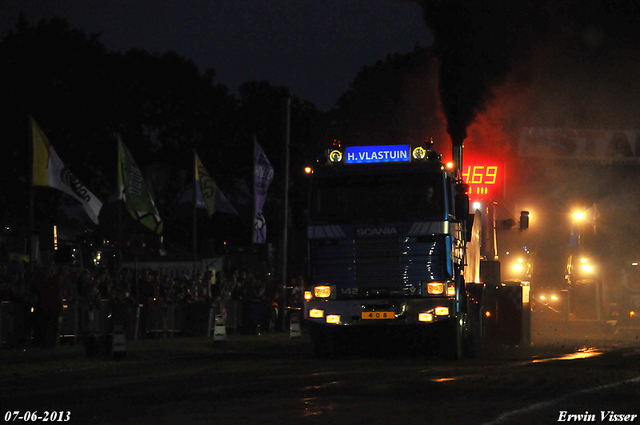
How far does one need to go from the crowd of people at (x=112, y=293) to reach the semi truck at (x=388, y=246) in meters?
5.98

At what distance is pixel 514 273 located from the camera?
78.0 feet

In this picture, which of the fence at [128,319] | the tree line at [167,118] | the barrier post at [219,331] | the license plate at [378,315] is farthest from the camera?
the tree line at [167,118]

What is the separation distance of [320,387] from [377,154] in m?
6.47

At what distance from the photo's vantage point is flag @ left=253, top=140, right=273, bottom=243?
29891mm

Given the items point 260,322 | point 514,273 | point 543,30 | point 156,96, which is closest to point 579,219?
point 514,273

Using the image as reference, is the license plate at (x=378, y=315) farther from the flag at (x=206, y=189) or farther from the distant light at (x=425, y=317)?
the flag at (x=206, y=189)

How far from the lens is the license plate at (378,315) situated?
17219mm

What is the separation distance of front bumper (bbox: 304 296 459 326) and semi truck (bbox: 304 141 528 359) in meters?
0.02

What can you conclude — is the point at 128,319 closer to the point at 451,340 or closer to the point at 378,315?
the point at 378,315

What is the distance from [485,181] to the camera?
23672mm

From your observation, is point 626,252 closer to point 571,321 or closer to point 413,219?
point 571,321

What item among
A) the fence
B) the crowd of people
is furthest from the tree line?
the fence

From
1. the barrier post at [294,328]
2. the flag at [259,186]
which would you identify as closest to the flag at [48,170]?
the barrier post at [294,328]

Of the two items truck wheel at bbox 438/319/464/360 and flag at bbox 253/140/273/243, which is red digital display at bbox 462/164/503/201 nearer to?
truck wheel at bbox 438/319/464/360
